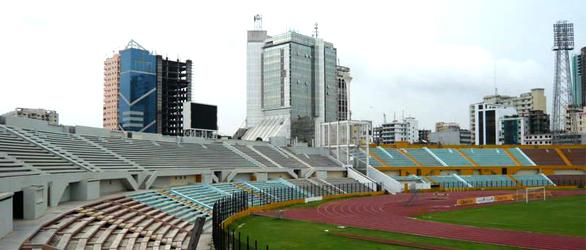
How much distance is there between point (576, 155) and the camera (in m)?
75.2

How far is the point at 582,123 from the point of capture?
156500 millimetres

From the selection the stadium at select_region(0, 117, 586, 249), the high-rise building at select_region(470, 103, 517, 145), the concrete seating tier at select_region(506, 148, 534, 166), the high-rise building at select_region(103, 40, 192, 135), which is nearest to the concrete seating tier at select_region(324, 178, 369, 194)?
the stadium at select_region(0, 117, 586, 249)

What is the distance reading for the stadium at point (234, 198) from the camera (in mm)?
20766

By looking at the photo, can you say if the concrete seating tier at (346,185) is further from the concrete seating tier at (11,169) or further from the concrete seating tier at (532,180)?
the concrete seating tier at (11,169)

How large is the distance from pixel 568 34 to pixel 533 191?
9398 centimetres

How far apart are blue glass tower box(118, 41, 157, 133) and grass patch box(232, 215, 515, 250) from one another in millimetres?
126253

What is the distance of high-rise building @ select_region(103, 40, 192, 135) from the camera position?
151125mm

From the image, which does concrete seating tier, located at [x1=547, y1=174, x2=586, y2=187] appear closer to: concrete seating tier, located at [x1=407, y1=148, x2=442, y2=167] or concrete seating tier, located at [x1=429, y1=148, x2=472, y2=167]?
concrete seating tier, located at [x1=429, y1=148, x2=472, y2=167]

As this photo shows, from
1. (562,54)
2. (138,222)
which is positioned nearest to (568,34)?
(562,54)

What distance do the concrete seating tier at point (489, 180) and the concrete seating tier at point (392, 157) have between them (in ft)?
24.5

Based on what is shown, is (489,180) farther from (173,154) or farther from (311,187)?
(173,154)

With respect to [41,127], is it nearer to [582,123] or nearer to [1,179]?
[1,179]

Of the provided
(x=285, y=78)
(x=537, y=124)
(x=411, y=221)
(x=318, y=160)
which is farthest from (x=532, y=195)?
(x=537, y=124)

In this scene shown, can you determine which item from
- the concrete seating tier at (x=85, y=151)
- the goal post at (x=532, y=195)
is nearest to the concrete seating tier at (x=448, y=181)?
the goal post at (x=532, y=195)
